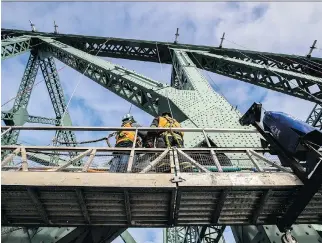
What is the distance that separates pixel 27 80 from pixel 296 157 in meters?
12.5

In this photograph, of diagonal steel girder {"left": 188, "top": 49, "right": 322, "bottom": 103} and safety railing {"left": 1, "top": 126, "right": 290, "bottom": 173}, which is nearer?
safety railing {"left": 1, "top": 126, "right": 290, "bottom": 173}

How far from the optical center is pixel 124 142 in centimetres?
631

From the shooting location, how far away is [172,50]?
14094mm

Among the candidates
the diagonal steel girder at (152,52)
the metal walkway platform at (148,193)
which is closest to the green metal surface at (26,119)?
the diagonal steel girder at (152,52)

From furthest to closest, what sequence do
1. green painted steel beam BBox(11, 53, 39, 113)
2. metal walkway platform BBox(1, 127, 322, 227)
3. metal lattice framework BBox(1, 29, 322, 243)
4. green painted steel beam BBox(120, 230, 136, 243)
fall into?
green painted steel beam BBox(11, 53, 39, 113) → green painted steel beam BBox(120, 230, 136, 243) → metal lattice framework BBox(1, 29, 322, 243) → metal walkway platform BBox(1, 127, 322, 227)

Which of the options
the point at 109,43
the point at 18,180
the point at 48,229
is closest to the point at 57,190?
the point at 18,180

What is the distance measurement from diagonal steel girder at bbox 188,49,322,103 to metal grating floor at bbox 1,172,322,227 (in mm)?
6537

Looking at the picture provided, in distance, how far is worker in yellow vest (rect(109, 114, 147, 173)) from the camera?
17.4 ft

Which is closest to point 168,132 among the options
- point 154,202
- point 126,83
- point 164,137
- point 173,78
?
point 164,137

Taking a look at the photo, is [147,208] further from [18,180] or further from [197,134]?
[197,134]

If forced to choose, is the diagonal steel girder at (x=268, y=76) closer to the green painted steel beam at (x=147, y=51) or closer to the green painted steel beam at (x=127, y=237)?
the green painted steel beam at (x=147, y=51)

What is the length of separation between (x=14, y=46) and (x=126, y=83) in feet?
19.7

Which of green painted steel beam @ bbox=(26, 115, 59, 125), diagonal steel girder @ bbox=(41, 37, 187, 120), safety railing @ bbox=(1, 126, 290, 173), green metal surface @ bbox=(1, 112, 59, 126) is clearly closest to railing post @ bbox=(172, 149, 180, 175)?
safety railing @ bbox=(1, 126, 290, 173)

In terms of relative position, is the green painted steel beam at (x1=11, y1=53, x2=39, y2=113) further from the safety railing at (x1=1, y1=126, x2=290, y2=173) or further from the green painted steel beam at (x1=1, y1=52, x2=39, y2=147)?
the safety railing at (x1=1, y1=126, x2=290, y2=173)
